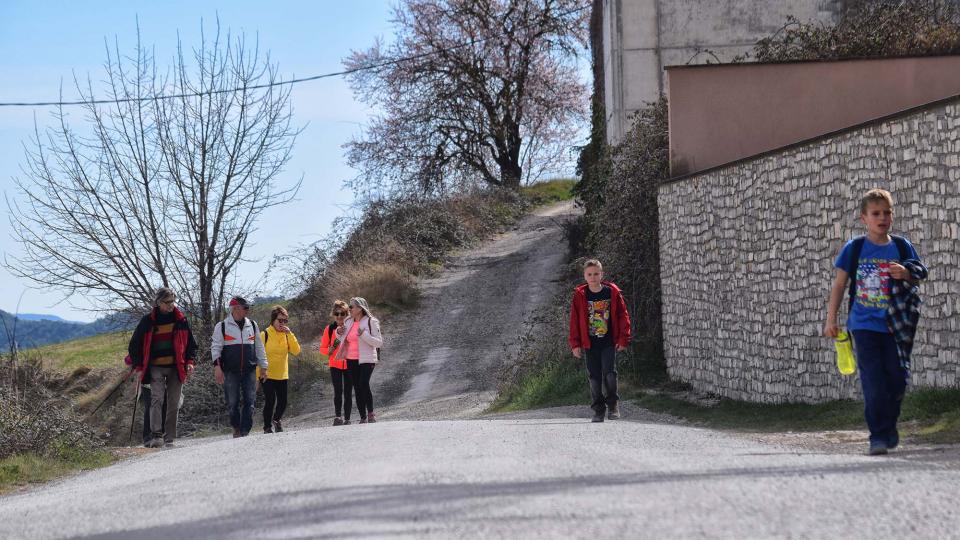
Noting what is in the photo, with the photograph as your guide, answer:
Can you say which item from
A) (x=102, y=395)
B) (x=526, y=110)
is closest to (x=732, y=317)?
(x=102, y=395)

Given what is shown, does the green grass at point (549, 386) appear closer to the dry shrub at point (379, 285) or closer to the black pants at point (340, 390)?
the black pants at point (340, 390)

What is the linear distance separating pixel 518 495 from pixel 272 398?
33.3 feet

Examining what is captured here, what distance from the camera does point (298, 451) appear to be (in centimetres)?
1021

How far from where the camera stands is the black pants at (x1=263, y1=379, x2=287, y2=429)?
1605 cm

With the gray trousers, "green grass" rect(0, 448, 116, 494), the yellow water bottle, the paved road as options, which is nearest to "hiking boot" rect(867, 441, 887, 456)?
the paved road

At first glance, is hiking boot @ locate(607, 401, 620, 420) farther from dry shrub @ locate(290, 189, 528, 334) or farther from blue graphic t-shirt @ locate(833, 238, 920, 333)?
dry shrub @ locate(290, 189, 528, 334)

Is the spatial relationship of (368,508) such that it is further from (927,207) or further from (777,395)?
(777,395)

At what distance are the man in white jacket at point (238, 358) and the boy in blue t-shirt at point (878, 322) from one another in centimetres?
843

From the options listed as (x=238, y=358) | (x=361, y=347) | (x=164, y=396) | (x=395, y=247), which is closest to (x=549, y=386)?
(x=361, y=347)

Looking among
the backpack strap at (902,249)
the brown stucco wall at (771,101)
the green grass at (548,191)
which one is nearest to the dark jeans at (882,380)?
the backpack strap at (902,249)

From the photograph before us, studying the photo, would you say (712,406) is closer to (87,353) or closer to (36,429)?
(36,429)

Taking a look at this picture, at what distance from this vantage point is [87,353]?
3591 centimetres

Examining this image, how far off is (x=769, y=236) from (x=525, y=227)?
28.2 m

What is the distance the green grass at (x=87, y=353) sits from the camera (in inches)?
1246
